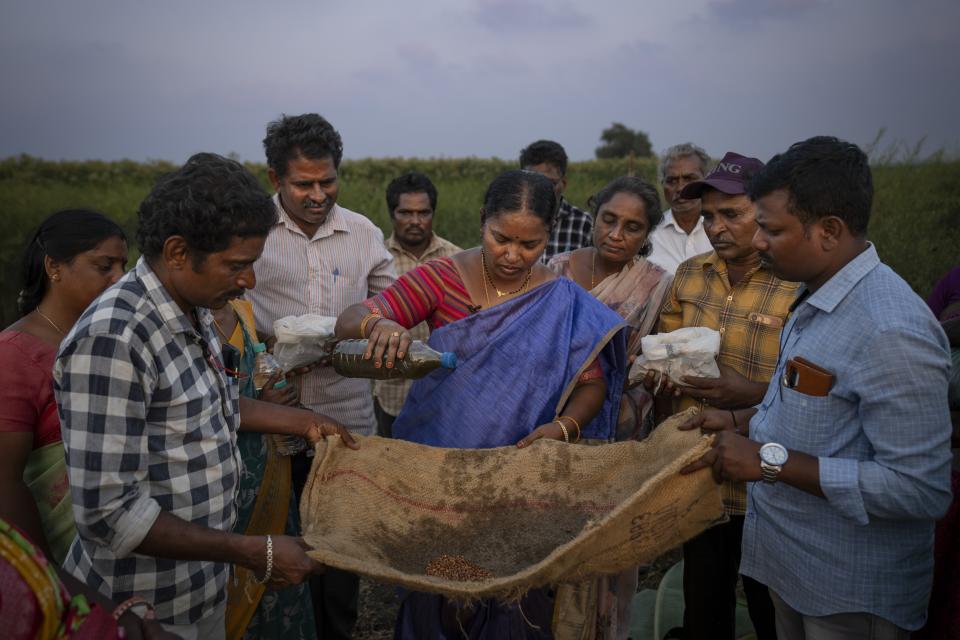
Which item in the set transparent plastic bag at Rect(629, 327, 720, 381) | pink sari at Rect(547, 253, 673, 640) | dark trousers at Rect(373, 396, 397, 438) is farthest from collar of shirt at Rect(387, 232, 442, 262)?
transparent plastic bag at Rect(629, 327, 720, 381)

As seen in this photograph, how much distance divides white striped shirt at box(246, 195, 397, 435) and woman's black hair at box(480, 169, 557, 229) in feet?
3.63

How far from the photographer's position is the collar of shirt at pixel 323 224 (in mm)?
3539

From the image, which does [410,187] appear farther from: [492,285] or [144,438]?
[144,438]

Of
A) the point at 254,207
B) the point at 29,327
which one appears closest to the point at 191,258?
the point at 254,207

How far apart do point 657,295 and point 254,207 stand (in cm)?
214

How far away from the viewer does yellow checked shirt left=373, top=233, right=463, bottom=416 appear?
5.13 m

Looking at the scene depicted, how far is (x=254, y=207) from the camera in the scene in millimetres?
1926

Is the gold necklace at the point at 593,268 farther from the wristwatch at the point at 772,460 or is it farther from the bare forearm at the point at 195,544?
the bare forearm at the point at 195,544

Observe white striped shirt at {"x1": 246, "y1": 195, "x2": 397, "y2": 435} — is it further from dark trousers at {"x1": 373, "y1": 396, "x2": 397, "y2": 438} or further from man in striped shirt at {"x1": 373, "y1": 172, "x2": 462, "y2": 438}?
man in striped shirt at {"x1": 373, "y1": 172, "x2": 462, "y2": 438}

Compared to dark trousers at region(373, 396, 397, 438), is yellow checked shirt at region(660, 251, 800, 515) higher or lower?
higher

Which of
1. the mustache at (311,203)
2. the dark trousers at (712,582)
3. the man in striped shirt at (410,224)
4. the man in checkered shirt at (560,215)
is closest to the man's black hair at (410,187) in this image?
the man in striped shirt at (410,224)

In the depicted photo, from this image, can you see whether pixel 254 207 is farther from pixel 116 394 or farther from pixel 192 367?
pixel 116 394

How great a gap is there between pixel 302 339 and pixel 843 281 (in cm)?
214

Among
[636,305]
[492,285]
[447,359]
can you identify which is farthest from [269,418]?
[636,305]
